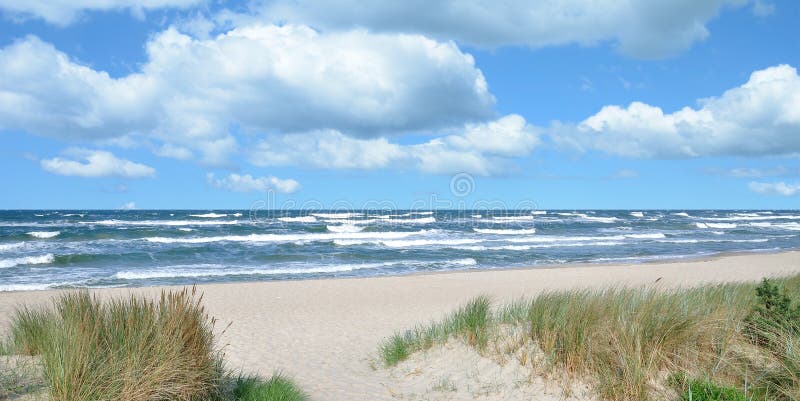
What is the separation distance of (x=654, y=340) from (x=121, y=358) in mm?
5372

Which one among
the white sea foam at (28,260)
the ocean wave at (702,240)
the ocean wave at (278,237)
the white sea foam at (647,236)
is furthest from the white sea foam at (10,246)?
the white sea foam at (647,236)

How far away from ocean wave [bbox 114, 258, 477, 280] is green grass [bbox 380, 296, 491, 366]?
15.3m

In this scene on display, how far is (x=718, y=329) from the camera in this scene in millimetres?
6711

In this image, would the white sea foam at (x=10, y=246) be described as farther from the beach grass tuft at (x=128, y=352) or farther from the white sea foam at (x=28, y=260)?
the beach grass tuft at (x=128, y=352)

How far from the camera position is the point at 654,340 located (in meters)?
6.27

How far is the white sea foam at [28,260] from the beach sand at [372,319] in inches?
373

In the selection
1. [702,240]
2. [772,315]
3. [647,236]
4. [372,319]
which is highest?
[772,315]

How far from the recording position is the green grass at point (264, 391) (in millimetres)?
5844

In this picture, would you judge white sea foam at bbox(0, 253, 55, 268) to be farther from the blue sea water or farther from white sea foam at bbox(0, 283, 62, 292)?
white sea foam at bbox(0, 283, 62, 292)

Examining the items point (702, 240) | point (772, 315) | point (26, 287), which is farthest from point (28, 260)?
point (702, 240)

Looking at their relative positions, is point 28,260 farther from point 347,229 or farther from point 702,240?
point 702,240

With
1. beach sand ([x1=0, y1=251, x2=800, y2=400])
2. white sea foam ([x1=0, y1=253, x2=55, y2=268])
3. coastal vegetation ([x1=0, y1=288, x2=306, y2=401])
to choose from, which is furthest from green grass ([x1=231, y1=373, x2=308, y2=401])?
white sea foam ([x1=0, y1=253, x2=55, y2=268])

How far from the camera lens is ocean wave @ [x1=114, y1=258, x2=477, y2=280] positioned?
869 inches

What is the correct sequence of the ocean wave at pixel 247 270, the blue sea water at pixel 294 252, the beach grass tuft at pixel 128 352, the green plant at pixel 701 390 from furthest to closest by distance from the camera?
the blue sea water at pixel 294 252
the ocean wave at pixel 247 270
the green plant at pixel 701 390
the beach grass tuft at pixel 128 352
